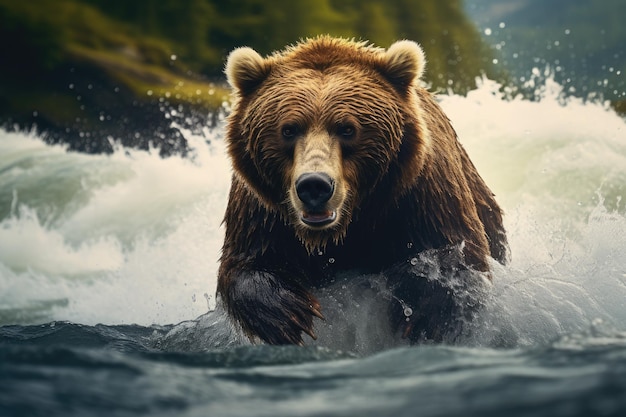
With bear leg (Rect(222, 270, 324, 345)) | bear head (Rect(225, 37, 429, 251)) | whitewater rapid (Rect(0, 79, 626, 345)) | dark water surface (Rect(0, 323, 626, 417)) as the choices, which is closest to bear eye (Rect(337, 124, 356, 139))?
bear head (Rect(225, 37, 429, 251))

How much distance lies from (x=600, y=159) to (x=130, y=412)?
9.57 m

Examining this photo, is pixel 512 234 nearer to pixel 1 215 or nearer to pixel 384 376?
pixel 384 376

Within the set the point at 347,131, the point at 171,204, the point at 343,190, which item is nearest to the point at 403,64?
the point at 347,131

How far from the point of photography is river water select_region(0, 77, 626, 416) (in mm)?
3332

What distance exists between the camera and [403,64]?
523 centimetres

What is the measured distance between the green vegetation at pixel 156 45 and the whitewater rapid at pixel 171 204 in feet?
2.35

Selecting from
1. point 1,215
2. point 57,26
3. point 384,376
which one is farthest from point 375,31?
point 384,376

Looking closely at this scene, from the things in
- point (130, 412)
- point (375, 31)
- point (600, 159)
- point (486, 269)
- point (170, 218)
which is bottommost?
point (130, 412)

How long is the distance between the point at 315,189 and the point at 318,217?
18cm

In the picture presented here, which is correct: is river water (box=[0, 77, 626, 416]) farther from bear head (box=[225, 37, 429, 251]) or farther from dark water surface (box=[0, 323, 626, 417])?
bear head (box=[225, 37, 429, 251])

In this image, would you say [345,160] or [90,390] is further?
[345,160]

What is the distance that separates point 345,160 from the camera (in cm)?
488

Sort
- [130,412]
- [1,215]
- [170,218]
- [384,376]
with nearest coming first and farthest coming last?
[130,412], [384,376], [170,218], [1,215]

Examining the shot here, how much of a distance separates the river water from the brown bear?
283mm
